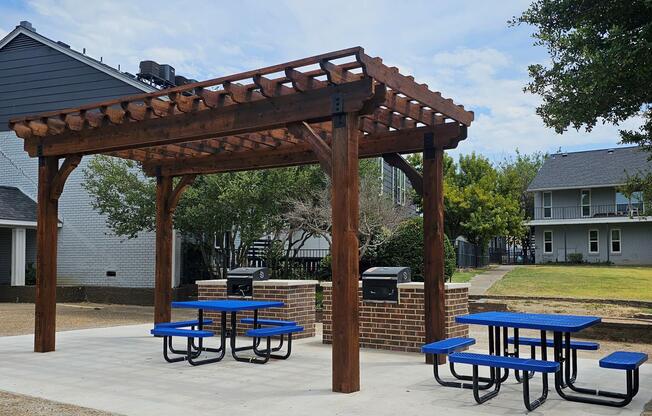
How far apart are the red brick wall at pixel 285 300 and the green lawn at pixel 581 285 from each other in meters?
9.58

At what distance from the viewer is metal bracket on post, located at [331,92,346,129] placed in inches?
271

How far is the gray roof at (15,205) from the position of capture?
20688mm

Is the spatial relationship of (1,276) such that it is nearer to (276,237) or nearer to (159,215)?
(276,237)

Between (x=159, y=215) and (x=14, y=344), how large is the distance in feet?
10.7

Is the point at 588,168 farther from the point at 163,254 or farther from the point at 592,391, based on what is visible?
the point at 592,391

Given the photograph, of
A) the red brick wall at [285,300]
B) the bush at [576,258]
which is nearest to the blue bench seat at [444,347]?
the red brick wall at [285,300]

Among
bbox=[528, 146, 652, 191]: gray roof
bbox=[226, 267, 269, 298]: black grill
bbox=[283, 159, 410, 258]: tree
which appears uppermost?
bbox=[528, 146, 652, 191]: gray roof

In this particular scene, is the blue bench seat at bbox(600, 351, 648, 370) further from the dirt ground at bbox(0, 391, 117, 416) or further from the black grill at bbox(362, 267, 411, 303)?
the dirt ground at bbox(0, 391, 117, 416)

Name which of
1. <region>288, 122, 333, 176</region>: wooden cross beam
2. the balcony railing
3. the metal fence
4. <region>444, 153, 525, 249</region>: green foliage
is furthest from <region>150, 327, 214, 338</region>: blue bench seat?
the balcony railing

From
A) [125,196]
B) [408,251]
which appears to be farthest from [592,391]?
[125,196]

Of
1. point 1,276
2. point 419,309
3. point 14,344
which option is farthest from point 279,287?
point 1,276

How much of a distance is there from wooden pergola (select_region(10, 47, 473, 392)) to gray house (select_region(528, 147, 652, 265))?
Answer: 100ft

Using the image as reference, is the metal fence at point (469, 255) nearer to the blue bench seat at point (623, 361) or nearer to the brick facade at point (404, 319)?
the brick facade at point (404, 319)

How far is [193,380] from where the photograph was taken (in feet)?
24.5
